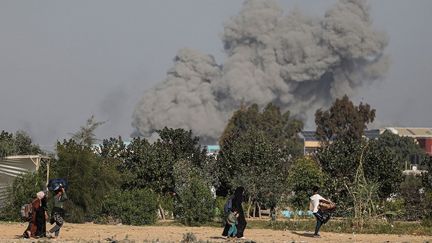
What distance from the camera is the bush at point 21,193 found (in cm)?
2355

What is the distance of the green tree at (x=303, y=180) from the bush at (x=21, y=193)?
13.5 meters

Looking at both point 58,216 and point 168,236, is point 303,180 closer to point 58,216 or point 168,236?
point 168,236

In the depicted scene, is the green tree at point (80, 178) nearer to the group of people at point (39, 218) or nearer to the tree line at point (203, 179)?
the tree line at point (203, 179)

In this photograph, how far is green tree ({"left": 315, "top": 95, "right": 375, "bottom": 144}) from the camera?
73.2 metres

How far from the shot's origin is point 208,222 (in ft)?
76.5

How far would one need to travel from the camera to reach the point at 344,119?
241 feet

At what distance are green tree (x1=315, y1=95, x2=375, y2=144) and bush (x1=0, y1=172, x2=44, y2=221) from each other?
50939mm

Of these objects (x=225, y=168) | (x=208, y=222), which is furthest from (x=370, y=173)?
(x=208, y=222)

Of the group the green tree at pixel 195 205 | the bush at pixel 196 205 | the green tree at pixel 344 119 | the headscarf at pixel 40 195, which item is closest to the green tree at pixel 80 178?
the green tree at pixel 195 205

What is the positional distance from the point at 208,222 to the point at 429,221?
628 cm

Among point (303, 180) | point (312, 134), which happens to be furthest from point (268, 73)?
point (303, 180)

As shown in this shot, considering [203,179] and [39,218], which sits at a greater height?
[203,179]

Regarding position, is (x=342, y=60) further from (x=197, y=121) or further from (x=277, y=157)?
(x=277, y=157)

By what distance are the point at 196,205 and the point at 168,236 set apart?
560 centimetres
